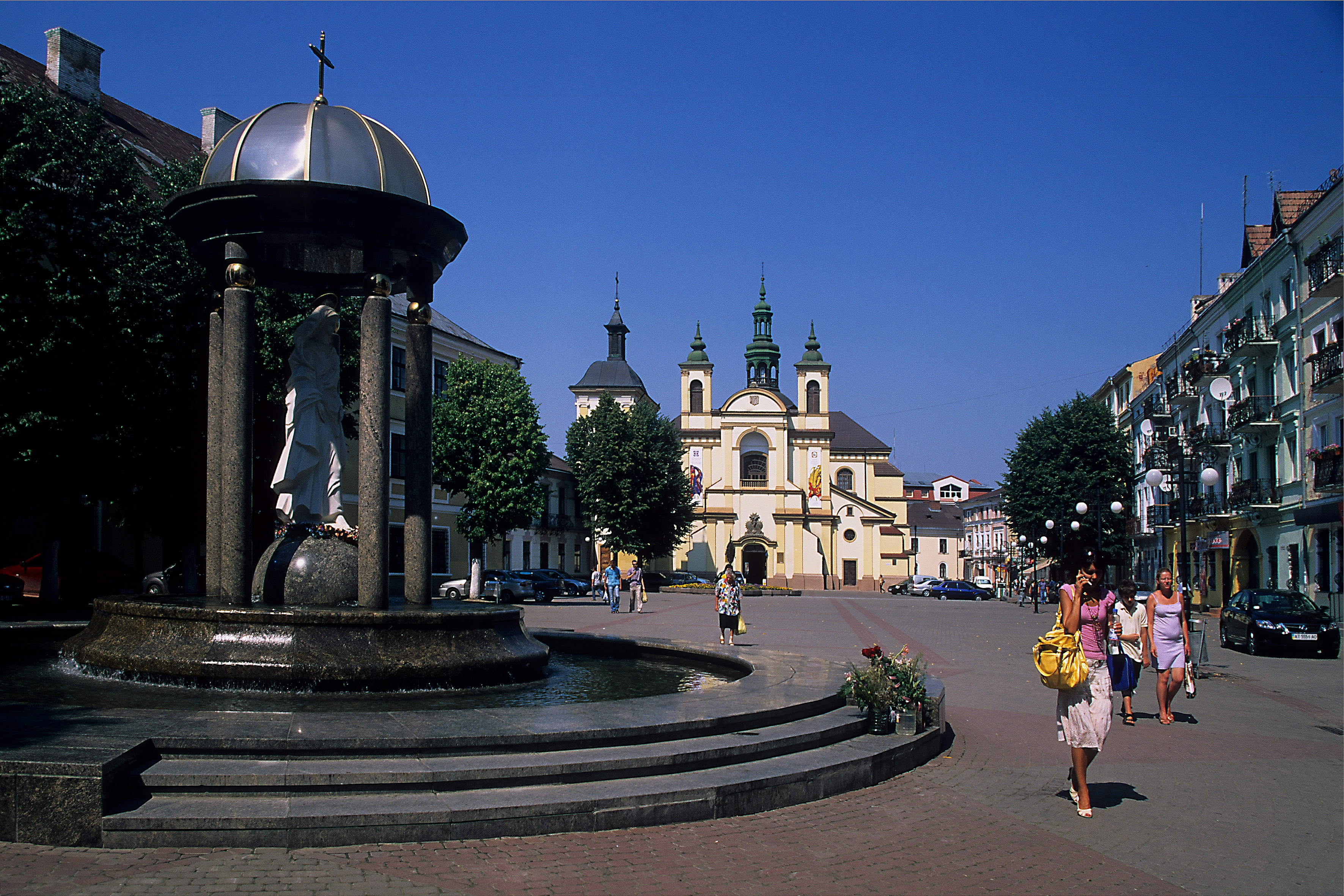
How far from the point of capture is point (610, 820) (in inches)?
250

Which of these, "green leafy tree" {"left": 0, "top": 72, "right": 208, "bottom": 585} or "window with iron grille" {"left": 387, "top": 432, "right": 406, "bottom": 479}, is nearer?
"green leafy tree" {"left": 0, "top": 72, "right": 208, "bottom": 585}

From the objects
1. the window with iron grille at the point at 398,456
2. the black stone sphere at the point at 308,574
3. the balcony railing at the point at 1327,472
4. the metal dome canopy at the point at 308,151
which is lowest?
the black stone sphere at the point at 308,574

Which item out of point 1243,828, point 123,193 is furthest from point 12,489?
point 1243,828

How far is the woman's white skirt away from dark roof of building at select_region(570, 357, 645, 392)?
7823 cm

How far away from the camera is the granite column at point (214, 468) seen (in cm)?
1005

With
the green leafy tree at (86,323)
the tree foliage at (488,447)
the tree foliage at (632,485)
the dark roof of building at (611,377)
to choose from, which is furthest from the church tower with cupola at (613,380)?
the green leafy tree at (86,323)

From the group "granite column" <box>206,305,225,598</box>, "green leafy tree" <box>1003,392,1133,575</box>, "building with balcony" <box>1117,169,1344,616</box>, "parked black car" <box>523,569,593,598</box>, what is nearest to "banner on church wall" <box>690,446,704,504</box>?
"parked black car" <box>523,569,593,598</box>

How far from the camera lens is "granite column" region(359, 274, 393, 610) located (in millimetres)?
9961

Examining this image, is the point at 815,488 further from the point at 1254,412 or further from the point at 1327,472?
the point at 1327,472

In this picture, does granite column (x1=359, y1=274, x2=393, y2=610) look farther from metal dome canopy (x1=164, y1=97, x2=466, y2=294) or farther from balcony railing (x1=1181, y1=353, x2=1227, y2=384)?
balcony railing (x1=1181, y1=353, x2=1227, y2=384)

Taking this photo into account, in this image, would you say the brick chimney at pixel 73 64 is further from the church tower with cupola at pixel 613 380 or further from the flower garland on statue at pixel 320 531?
the church tower with cupola at pixel 613 380

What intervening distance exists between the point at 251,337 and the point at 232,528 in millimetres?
1924

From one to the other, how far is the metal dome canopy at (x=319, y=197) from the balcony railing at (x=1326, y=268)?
30152 millimetres

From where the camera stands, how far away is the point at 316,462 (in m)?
11.0
